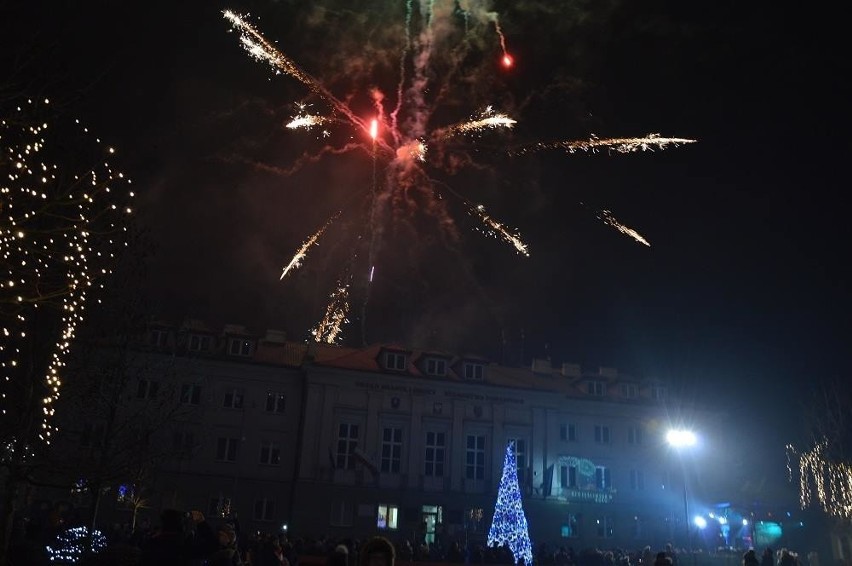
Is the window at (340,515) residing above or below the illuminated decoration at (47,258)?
below

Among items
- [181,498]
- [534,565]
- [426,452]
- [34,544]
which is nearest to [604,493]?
[426,452]

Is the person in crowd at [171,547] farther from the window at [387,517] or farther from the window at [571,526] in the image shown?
the window at [571,526]

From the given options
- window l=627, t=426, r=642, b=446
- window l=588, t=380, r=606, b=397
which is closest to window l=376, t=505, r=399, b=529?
window l=588, t=380, r=606, b=397

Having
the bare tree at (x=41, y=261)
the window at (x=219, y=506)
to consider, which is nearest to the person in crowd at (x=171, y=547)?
the bare tree at (x=41, y=261)

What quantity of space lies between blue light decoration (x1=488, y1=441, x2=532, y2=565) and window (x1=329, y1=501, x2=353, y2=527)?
13.7 meters

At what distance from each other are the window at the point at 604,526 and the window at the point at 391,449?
46.6 ft

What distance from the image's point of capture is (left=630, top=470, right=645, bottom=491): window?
148 ft

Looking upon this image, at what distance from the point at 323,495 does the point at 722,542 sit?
2788 cm

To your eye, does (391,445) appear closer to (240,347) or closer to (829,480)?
(240,347)

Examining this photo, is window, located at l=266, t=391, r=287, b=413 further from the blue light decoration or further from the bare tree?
the bare tree

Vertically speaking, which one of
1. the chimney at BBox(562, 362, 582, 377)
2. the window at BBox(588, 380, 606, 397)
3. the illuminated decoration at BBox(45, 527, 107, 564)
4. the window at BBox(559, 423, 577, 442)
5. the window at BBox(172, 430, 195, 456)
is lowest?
the illuminated decoration at BBox(45, 527, 107, 564)

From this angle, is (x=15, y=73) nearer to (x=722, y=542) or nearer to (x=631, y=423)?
(x=631, y=423)

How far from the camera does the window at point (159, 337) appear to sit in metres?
38.4

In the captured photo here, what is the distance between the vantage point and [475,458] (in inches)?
1654
